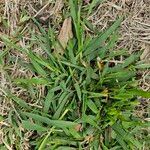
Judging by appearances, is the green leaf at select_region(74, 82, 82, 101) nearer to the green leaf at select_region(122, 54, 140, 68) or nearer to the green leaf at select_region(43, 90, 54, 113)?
the green leaf at select_region(43, 90, 54, 113)

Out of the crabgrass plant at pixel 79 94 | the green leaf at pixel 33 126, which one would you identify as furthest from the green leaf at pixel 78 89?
the green leaf at pixel 33 126

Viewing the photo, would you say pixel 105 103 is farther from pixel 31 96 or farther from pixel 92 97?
pixel 31 96

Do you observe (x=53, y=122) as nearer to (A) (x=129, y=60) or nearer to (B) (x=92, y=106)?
(B) (x=92, y=106)

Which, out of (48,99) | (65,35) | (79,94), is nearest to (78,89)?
(79,94)

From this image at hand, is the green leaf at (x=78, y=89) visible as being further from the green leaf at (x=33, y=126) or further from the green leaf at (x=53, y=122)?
the green leaf at (x=33, y=126)

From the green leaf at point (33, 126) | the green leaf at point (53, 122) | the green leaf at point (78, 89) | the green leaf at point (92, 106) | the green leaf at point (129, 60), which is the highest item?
the green leaf at point (129, 60)

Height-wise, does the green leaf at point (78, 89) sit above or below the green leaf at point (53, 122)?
above
